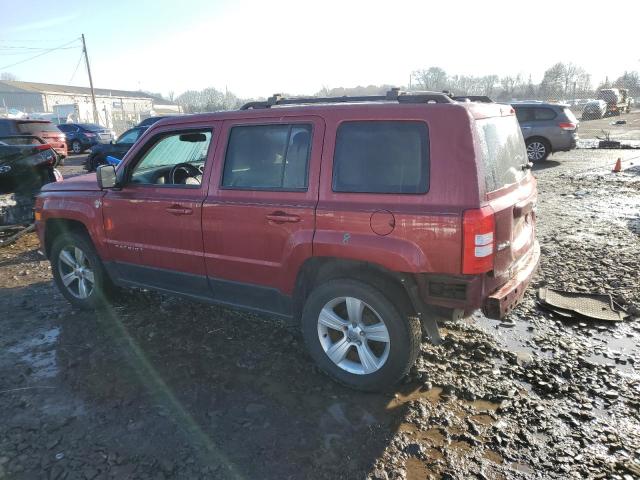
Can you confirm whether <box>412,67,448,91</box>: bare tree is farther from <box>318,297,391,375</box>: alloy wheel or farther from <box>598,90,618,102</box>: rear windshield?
<box>318,297,391,375</box>: alloy wheel

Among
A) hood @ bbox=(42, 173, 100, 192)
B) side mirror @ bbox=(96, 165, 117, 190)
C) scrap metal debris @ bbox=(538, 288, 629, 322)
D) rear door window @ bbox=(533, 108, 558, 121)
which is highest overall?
rear door window @ bbox=(533, 108, 558, 121)

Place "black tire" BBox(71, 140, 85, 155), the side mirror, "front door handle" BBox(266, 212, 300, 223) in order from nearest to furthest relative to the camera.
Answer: "front door handle" BBox(266, 212, 300, 223) < the side mirror < "black tire" BBox(71, 140, 85, 155)

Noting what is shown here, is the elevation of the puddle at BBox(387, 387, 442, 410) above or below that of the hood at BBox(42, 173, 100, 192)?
below

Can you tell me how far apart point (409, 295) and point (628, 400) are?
1610mm

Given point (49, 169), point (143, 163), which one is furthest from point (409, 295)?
point (49, 169)

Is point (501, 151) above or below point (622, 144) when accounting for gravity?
above

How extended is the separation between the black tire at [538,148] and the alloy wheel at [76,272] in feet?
42.4

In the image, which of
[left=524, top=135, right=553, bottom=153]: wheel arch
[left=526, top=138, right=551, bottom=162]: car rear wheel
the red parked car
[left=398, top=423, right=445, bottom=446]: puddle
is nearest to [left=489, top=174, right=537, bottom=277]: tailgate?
[left=398, top=423, right=445, bottom=446]: puddle

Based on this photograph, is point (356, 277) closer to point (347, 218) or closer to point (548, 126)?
point (347, 218)

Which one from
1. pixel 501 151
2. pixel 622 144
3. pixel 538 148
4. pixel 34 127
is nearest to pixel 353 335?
pixel 501 151

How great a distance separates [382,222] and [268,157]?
108cm

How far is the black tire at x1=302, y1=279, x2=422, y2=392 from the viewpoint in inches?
121

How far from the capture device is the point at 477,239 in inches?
107

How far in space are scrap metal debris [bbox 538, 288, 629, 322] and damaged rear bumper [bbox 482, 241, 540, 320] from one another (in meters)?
1.22
